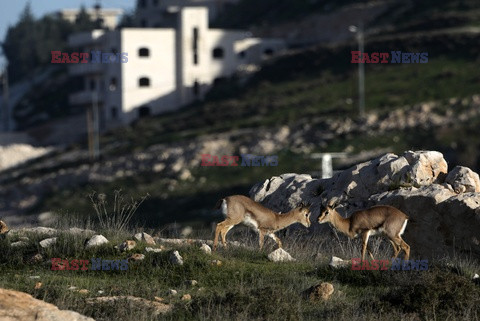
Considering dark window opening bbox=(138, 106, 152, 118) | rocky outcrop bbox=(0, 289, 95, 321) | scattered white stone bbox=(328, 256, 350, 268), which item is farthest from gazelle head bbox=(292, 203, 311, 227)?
dark window opening bbox=(138, 106, 152, 118)

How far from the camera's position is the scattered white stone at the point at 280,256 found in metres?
21.7

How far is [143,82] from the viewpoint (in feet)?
368

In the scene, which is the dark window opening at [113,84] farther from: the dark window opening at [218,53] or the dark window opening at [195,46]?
the dark window opening at [218,53]

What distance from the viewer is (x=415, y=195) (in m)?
23.5

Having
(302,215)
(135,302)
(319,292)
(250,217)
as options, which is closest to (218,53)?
(302,215)

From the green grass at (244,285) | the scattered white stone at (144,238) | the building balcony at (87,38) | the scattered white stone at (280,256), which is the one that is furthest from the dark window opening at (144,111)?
the scattered white stone at (280,256)

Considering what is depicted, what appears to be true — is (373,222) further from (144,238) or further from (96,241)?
(96,241)

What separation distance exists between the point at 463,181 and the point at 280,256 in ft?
15.0

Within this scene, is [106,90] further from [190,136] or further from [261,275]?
[261,275]

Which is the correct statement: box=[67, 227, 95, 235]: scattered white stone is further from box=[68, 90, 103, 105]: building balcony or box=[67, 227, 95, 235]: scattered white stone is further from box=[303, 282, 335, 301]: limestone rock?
box=[68, 90, 103, 105]: building balcony

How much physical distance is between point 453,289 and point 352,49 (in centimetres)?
9090

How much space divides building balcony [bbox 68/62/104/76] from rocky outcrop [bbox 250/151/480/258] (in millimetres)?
90556

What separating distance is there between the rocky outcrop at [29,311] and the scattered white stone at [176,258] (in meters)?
4.71

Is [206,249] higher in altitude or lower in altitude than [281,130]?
higher
